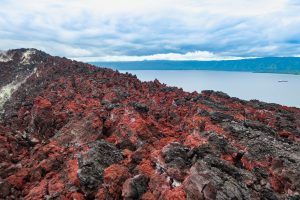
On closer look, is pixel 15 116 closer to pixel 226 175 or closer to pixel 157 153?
pixel 157 153

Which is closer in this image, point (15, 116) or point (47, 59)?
point (15, 116)

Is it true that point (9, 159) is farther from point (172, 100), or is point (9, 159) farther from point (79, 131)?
point (172, 100)

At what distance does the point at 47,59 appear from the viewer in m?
138

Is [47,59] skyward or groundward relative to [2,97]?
skyward

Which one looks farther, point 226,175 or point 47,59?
point 47,59

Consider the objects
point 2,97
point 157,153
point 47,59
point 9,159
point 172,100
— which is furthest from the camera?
point 47,59

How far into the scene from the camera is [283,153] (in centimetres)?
3447

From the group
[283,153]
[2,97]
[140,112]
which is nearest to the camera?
[283,153]

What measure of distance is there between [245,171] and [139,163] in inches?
332

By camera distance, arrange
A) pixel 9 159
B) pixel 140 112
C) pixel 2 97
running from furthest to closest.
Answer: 1. pixel 2 97
2. pixel 140 112
3. pixel 9 159

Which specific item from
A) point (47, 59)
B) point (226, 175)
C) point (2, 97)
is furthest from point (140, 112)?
point (47, 59)

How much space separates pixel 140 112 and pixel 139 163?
13.6m

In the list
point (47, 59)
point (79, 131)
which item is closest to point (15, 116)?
point (79, 131)

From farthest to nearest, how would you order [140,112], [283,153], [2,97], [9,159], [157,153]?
[2,97] → [140,112] → [9,159] → [283,153] → [157,153]
